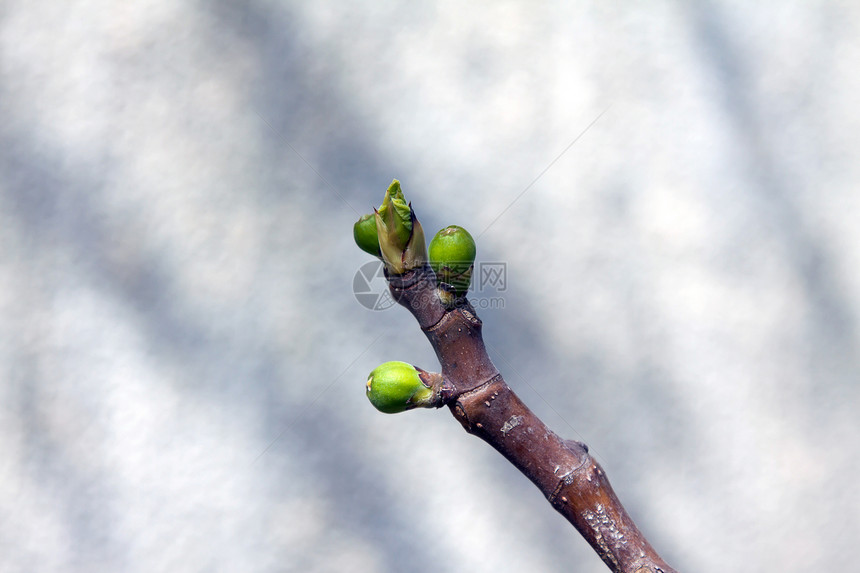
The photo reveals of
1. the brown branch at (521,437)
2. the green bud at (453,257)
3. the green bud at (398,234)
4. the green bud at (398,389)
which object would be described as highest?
the green bud at (453,257)

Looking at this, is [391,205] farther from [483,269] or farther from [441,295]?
[483,269]

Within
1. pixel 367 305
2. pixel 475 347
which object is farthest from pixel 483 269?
pixel 475 347

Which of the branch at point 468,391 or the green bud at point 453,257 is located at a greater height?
the green bud at point 453,257

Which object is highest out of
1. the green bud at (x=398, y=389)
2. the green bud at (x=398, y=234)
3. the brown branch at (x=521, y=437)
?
the green bud at (x=398, y=234)
